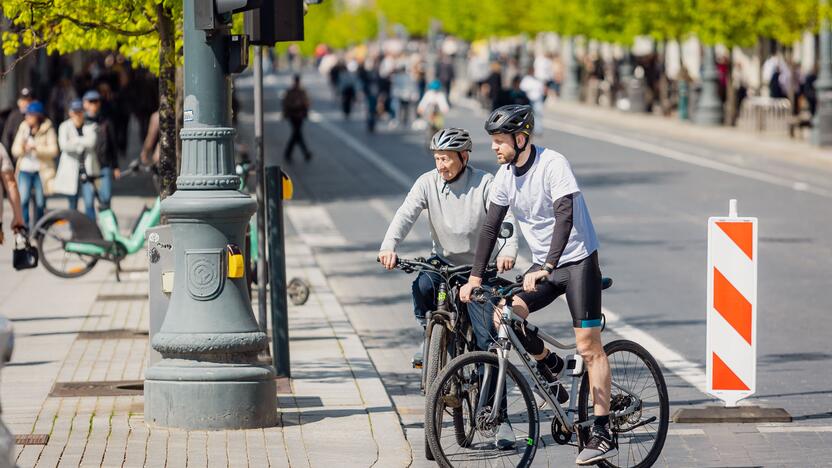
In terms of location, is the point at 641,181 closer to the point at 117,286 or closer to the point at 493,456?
the point at 117,286

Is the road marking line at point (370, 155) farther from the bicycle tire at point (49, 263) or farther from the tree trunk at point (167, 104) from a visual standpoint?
the tree trunk at point (167, 104)

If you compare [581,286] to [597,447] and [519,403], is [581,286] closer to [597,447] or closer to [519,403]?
[519,403]

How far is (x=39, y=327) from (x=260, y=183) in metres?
2.65

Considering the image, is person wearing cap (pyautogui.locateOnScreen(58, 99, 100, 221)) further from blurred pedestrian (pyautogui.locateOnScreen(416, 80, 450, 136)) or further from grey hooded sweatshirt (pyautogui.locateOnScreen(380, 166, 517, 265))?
blurred pedestrian (pyautogui.locateOnScreen(416, 80, 450, 136))

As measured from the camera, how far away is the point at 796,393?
10156mm

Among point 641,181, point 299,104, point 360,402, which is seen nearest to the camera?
point 360,402

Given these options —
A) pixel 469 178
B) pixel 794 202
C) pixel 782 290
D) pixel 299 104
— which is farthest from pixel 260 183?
pixel 299 104

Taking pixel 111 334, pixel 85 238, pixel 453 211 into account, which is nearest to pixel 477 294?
pixel 453 211

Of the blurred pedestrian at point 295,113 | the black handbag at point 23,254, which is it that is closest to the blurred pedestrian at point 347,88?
the blurred pedestrian at point 295,113

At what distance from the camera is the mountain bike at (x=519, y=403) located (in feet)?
24.4

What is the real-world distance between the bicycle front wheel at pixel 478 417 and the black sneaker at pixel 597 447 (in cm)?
27

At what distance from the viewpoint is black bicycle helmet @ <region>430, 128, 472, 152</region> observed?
8.32 metres

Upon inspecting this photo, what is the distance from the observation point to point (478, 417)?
295 inches

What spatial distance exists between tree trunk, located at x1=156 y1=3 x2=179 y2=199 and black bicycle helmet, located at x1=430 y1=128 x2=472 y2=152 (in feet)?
10.2
